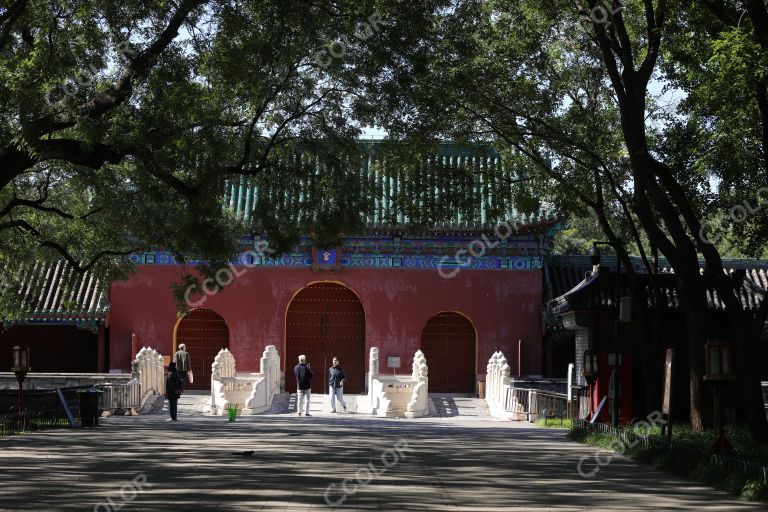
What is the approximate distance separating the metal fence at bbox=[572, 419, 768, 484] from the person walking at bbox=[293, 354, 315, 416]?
27.6ft

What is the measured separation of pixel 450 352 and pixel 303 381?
895 cm

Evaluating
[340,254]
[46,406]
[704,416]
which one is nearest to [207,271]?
[46,406]

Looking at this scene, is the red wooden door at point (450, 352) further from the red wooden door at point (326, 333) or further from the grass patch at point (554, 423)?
the grass patch at point (554, 423)

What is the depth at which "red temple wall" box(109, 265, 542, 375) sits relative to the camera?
36219mm

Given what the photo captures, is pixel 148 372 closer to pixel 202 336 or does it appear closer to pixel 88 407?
pixel 202 336

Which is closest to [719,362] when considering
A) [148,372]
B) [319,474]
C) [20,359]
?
[319,474]

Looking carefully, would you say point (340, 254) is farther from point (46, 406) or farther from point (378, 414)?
point (46, 406)

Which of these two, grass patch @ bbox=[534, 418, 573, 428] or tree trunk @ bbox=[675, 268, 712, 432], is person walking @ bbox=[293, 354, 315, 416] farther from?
tree trunk @ bbox=[675, 268, 712, 432]

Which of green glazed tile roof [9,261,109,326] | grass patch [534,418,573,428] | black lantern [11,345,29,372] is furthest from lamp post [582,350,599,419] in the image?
green glazed tile roof [9,261,109,326]

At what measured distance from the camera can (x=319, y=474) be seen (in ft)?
45.8

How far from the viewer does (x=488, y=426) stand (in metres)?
26.0

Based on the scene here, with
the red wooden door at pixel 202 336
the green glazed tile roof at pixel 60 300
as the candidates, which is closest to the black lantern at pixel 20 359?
the green glazed tile roof at pixel 60 300

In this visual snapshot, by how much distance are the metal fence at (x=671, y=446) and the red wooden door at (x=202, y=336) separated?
675 inches

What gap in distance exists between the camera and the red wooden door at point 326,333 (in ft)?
120
